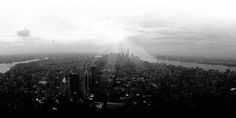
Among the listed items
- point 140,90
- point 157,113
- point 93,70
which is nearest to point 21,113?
point 157,113

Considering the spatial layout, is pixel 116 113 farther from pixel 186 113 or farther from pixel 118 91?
pixel 118 91

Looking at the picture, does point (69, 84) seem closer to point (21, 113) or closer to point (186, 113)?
point (21, 113)

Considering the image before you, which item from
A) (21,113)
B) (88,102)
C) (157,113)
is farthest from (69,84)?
(157,113)

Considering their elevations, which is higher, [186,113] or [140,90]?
[186,113]

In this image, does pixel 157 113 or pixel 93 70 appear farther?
pixel 93 70

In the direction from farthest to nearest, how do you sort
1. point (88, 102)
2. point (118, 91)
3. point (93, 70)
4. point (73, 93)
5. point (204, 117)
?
point (93, 70)
point (118, 91)
point (73, 93)
point (88, 102)
point (204, 117)

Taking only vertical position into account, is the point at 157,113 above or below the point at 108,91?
above

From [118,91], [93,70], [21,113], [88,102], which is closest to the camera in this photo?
[21,113]

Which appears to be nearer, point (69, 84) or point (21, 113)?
point (21, 113)

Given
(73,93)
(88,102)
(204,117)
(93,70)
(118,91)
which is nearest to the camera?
(204,117)
